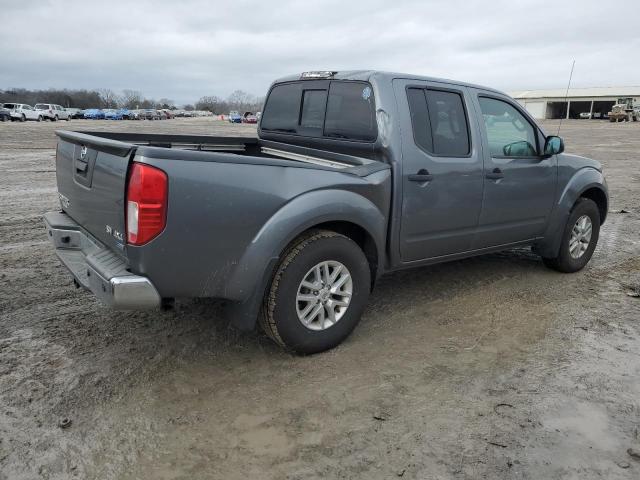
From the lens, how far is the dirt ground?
2.64 meters

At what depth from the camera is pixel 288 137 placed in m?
4.93

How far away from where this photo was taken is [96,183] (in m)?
3.28

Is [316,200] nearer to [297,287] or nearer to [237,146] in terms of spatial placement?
[297,287]

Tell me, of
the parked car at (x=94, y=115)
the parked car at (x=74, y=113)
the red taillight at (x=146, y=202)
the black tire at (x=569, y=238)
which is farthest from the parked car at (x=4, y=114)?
the red taillight at (x=146, y=202)

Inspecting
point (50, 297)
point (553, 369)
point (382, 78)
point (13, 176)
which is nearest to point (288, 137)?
point (382, 78)

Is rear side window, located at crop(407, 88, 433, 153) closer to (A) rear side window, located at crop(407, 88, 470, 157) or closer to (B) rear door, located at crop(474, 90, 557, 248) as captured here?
(A) rear side window, located at crop(407, 88, 470, 157)

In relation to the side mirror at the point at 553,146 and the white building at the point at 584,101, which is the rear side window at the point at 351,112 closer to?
the side mirror at the point at 553,146

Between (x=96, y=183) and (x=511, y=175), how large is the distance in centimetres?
345

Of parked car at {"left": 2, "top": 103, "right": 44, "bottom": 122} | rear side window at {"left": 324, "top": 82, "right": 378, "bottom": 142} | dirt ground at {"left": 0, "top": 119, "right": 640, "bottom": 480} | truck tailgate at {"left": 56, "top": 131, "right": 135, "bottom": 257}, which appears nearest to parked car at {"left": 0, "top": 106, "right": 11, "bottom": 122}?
parked car at {"left": 2, "top": 103, "right": 44, "bottom": 122}

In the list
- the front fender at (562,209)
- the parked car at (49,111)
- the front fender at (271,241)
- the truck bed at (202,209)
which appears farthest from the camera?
the parked car at (49,111)

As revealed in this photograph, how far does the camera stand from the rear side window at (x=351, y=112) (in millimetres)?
4059

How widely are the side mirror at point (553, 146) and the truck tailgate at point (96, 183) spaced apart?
153 inches

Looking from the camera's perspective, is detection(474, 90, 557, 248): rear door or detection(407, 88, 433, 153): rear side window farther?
detection(474, 90, 557, 248): rear door

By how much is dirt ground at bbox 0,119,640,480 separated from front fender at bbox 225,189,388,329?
1.60 feet
